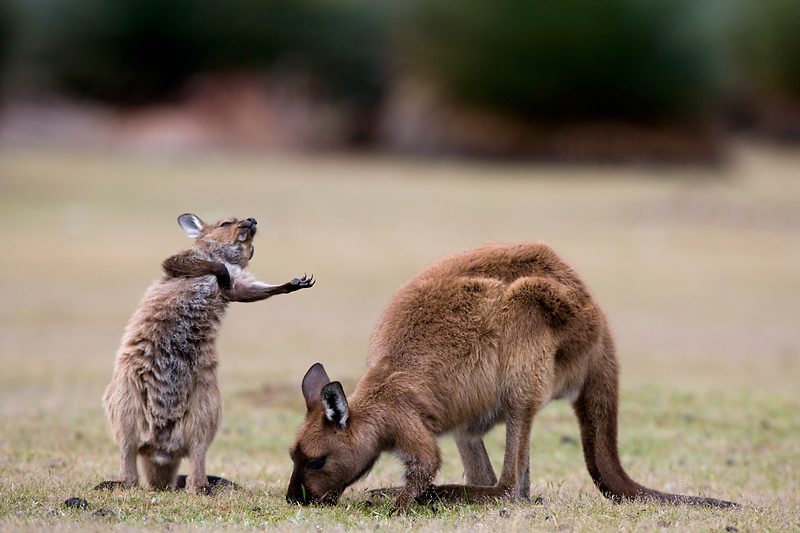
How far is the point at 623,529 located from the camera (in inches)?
171

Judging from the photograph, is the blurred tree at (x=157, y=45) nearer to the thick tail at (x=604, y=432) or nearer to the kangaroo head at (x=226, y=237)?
the kangaroo head at (x=226, y=237)

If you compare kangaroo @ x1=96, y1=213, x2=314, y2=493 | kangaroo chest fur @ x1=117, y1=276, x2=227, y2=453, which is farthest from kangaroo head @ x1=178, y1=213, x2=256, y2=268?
kangaroo chest fur @ x1=117, y1=276, x2=227, y2=453

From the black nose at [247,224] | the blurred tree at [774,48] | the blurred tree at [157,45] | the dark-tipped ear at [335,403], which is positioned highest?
the blurred tree at [774,48]

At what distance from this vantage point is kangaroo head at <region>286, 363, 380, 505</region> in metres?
4.64

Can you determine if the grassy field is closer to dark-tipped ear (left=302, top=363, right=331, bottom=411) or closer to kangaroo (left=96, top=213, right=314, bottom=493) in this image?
kangaroo (left=96, top=213, right=314, bottom=493)

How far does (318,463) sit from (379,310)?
8.12 m

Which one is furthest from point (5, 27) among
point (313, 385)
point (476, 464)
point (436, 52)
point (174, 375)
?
point (476, 464)

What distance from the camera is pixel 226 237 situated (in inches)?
224

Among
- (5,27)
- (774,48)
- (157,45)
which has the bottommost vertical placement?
(5,27)

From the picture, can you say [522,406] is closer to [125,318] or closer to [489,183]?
[125,318]

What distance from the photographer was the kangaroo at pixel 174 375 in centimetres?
509

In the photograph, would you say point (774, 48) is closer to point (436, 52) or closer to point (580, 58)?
point (580, 58)

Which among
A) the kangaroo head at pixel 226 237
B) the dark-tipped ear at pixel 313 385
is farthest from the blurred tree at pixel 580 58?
the dark-tipped ear at pixel 313 385

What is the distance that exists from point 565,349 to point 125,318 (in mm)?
7876
